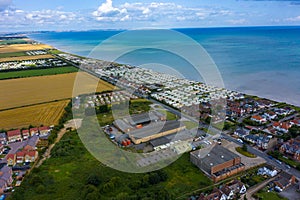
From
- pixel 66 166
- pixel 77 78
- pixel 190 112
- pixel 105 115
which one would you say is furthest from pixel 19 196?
pixel 77 78

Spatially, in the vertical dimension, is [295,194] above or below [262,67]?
below

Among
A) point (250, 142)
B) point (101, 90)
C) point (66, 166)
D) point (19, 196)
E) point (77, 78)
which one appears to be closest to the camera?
point (19, 196)

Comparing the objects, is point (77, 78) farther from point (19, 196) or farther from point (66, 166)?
point (19, 196)

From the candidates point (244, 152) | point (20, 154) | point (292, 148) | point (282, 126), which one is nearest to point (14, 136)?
point (20, 154)

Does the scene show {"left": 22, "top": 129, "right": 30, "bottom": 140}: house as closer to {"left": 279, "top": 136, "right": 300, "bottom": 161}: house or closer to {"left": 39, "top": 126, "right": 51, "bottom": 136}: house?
{"left": 39, "top": 126, "right": 51, "bottom": 136}: house

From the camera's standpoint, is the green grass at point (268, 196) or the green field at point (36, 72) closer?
the green grass at point (268, 196)

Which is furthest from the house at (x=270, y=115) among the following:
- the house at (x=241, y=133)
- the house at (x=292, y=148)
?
the house at (x=292, y=148)

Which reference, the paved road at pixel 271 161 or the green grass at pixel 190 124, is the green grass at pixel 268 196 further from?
the green grass at pixel 190 124
